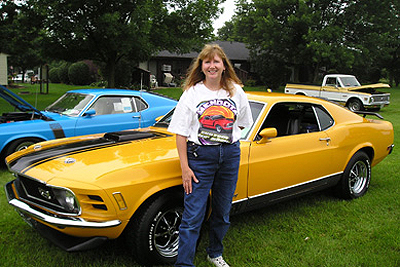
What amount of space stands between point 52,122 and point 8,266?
138 inches

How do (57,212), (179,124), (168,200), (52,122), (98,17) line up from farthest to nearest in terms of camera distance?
(98,17)
(52,122)
(168,200)
(57,212)
(179,124)

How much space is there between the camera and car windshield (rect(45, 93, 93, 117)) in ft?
21.3

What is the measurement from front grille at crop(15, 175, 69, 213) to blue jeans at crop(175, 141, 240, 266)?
0.99 meters

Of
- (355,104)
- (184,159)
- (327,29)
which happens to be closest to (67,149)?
(184,159)

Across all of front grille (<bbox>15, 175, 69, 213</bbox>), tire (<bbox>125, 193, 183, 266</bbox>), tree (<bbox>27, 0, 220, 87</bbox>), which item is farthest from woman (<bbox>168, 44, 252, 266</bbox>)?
tree (<bbox>27, 0, 220, 87</bbox>)

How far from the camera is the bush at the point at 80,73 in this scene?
1380 inches

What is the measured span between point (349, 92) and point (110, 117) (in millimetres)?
14293

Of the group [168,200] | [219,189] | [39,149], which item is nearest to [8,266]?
[39,149]

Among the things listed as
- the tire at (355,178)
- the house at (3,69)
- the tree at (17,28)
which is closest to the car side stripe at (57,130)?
the tire at (355,178)

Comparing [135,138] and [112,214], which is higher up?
[135,138]

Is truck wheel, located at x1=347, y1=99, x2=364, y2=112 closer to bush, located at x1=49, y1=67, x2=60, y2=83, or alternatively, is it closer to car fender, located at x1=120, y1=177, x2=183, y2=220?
car fender, located at x1=120, y1=177, x2=183, y2=220

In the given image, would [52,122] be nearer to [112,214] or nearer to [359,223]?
[112,214]

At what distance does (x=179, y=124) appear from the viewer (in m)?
2.54

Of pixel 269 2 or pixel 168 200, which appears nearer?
pixel 168 200
